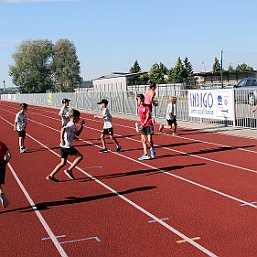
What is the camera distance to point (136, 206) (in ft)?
24.0

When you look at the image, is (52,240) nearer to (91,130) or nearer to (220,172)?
(220,172)

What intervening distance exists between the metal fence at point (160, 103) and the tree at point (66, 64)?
107ft

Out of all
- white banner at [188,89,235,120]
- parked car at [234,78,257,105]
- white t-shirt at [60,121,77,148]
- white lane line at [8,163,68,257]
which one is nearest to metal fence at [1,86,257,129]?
parked car at [234,78,257,105]

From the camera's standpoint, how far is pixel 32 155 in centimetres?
1375

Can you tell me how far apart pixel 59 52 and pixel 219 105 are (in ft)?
260

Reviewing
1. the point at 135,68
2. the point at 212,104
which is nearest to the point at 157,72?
the point at 135,68

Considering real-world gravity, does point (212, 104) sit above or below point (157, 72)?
below

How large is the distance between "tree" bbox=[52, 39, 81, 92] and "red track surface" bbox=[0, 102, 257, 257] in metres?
82.0

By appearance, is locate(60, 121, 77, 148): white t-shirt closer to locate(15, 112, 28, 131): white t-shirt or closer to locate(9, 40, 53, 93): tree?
locate(15, 112, 28, 131): white t-shirt

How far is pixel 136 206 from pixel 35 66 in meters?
92.2

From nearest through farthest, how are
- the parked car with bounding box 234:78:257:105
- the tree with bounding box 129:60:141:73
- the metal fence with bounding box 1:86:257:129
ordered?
1. the parked car with bounding box 234:78:257:105
2. the metal fence with bounding box 1:86:257:129
3. the tree with bounding box 129:60:141:73

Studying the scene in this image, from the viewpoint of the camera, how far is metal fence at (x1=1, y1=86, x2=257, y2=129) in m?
17.5

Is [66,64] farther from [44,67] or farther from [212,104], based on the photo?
[212,104]

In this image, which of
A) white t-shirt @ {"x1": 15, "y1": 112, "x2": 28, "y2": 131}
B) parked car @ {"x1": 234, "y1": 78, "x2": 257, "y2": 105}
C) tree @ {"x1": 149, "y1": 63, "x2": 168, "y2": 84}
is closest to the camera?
white t-shirt @ {"x1": 15, "y1": 112, "x2": 28, "y2": 131}
